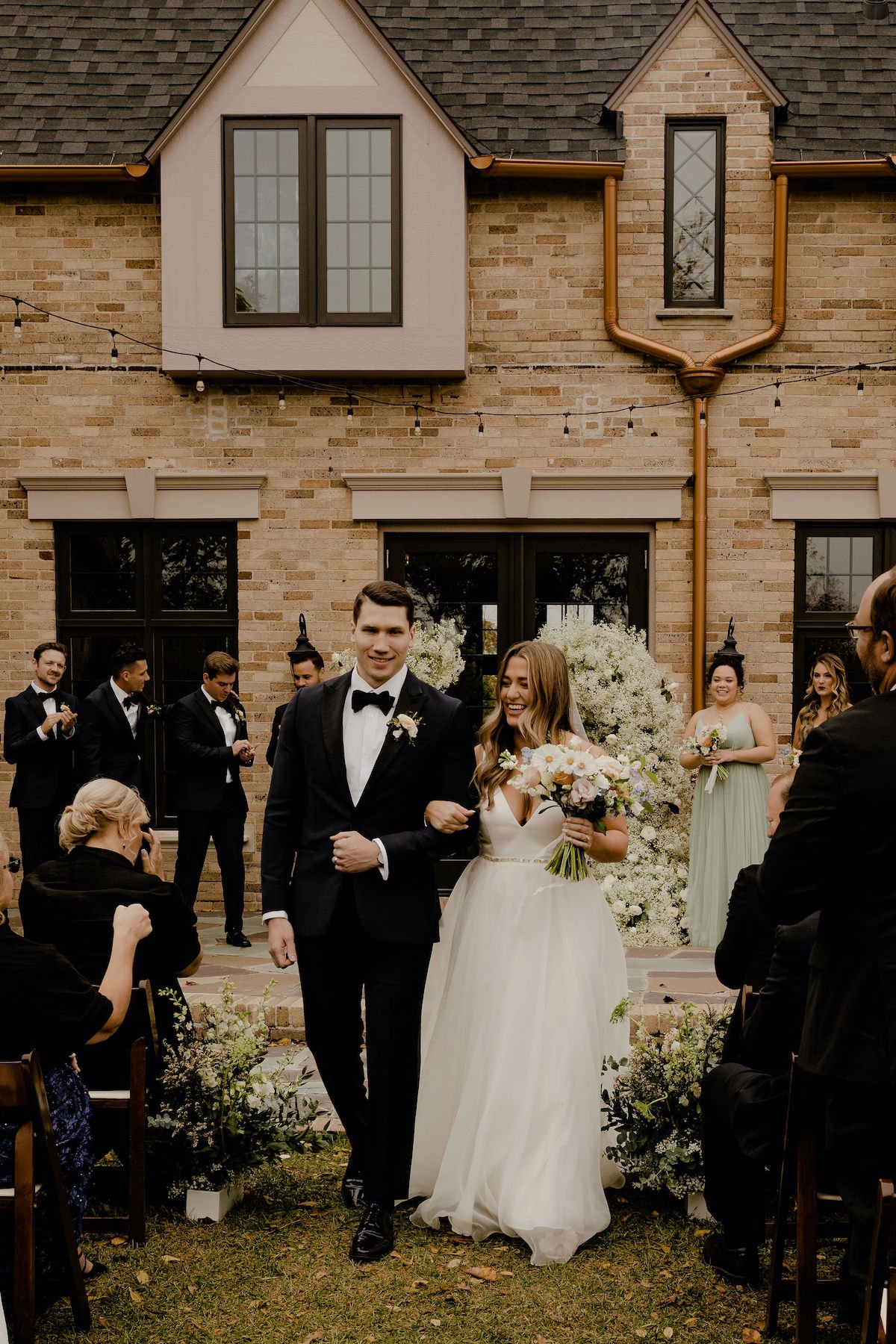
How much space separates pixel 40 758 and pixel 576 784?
574 centimetres

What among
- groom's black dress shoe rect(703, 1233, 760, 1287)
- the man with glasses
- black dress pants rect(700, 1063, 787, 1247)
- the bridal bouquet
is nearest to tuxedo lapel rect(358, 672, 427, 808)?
black dress pants rect(700, 1063, 787, 1247)

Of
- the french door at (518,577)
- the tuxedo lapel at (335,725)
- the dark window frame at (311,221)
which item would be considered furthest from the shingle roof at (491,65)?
the tuxedo lapel at (335,725)

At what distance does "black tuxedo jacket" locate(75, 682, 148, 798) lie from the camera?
28.2ft

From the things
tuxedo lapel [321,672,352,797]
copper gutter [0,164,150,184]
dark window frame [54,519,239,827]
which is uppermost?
copper gutter [0,164,150,184]

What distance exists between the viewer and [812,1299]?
3160 mm

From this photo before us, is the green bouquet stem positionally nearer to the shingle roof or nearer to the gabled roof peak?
the shingle roof

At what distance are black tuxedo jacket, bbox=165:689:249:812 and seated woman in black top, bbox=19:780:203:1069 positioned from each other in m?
4.55

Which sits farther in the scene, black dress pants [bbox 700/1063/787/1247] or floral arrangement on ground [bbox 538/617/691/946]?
floral arrangement on ground [bbox 538/617/691/946]

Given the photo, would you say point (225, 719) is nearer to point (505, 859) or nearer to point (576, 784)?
point (505, 859)

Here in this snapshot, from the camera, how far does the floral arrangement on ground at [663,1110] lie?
4.17 metres

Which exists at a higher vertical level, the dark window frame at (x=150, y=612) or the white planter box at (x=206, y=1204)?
the dark window frame at (x=150, y=612)

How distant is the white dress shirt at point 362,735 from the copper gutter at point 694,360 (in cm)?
586

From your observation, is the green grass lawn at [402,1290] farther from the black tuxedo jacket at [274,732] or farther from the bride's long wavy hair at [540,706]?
the black tuxedo jacket at [274,732]

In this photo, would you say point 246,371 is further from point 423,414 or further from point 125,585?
point 125,585
